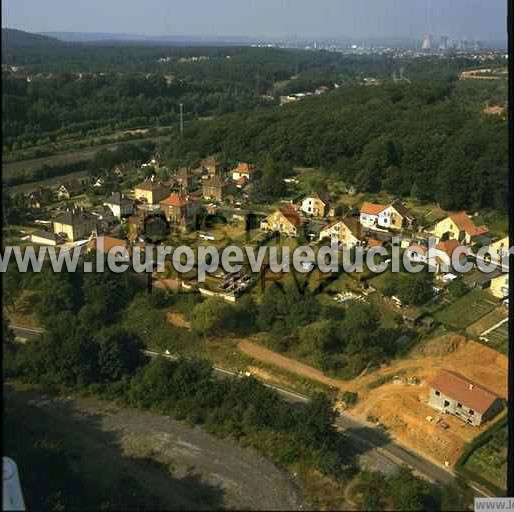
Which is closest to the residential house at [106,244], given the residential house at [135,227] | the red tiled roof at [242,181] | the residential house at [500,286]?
the residential house at [135,227]

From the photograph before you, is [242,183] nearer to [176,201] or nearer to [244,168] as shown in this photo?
[244,168]

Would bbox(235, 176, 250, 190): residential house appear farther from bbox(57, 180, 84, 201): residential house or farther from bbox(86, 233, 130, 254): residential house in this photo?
bbox(86, 233, 130, 254): residential house

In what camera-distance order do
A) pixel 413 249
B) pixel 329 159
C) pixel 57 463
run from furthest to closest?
pixel 329 159 < pixel 413 249 < pixel 57 463

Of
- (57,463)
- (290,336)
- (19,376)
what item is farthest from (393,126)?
(57,463)

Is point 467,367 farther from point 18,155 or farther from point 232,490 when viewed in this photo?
point 18,155

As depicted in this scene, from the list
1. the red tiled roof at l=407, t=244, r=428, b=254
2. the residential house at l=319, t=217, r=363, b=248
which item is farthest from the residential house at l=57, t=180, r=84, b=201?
the red tiled roof at l=407, t=244, r=428, b=254

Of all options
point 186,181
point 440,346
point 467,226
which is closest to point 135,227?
point 186,181
